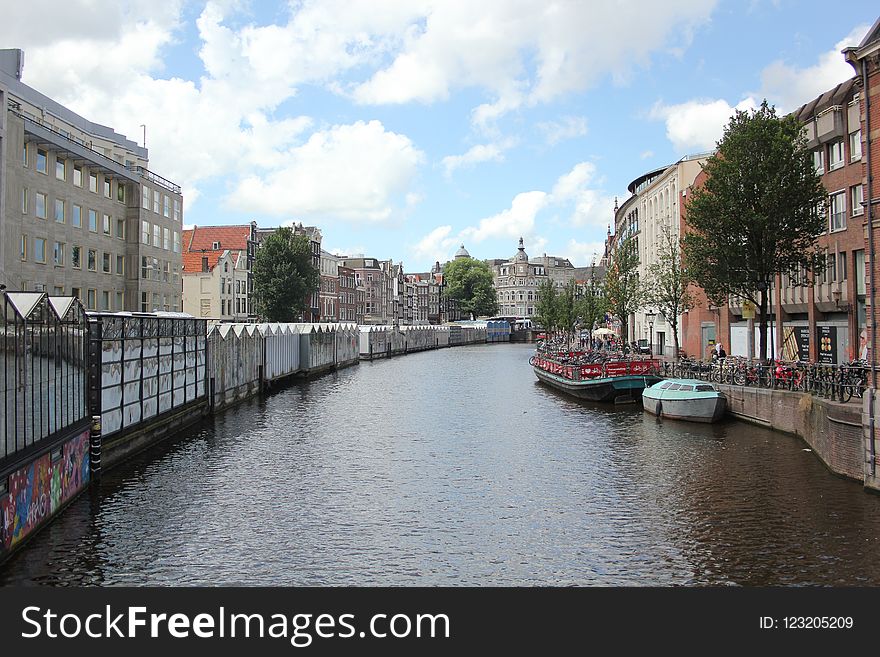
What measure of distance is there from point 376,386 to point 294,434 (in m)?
24.6

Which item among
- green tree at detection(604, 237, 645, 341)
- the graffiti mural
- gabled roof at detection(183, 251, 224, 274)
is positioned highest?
gabled roof at detection(183, 251, 224, 274)

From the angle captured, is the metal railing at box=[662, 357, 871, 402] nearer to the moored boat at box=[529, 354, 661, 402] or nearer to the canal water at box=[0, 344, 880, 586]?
the moored boat at box=[529, 354, 661, 402]

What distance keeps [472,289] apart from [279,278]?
109198 mm

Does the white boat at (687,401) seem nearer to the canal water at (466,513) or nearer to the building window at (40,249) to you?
the canal water at (466,513)

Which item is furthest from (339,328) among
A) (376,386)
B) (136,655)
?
(136,655)

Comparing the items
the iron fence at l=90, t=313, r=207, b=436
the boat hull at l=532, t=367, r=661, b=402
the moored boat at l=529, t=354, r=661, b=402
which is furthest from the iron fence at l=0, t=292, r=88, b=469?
the moored boat at l=529, t=354, r=661, b=402

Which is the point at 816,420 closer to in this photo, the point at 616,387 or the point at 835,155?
the point at 616,387

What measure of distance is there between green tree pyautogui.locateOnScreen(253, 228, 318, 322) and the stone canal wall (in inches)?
2404

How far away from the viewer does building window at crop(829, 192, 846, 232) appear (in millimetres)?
41344

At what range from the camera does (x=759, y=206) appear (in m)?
35.9

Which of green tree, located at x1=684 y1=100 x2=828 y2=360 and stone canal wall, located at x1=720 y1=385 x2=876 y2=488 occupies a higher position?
green tree, located at x1=684 y1=100 x2=828 y2=360

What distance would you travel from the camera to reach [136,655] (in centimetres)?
1088

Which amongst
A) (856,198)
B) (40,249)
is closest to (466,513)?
(856,198)

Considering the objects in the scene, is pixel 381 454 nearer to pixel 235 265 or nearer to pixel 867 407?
pixel 867 407
